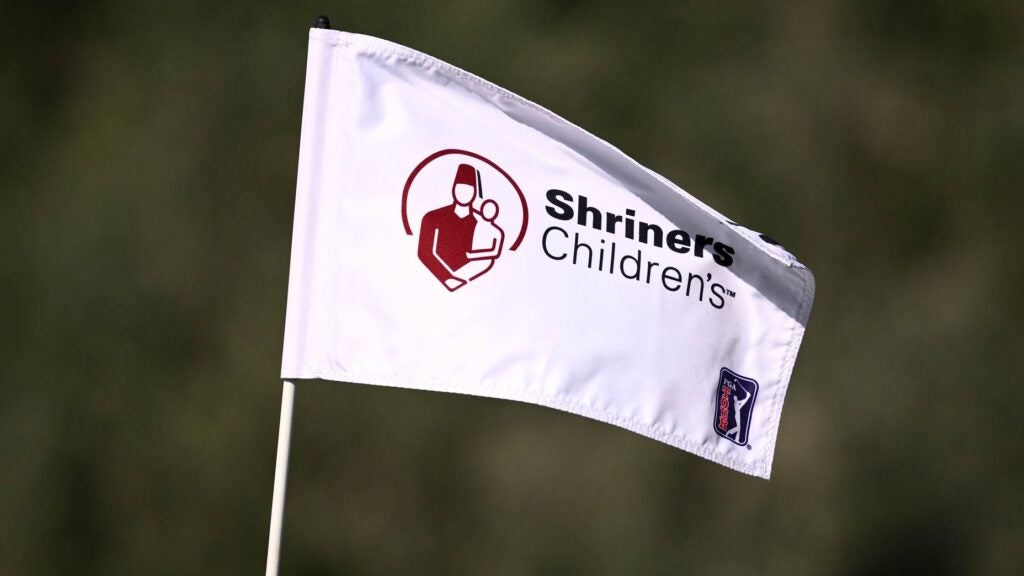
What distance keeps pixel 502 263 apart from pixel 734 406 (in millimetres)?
862

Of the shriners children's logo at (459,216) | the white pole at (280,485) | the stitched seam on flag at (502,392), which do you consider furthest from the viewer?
the shriners children's logo at (459,216)

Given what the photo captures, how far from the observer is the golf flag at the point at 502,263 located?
11.9ft

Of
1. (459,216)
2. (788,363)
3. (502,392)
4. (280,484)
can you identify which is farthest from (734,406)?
(280,484)

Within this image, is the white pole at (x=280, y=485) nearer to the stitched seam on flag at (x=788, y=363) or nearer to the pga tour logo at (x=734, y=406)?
the pga tour logo at (x=734, y=406)

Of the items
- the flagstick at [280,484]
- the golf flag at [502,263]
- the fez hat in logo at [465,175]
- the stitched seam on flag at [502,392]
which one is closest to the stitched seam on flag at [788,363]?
the golf flag at [502,263]

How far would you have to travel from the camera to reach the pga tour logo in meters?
4.13

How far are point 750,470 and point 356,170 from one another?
145 centimetres

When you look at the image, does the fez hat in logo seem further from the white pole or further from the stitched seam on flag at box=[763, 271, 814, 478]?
the stitched seam on flag at box=[763, 271, 814, 478]

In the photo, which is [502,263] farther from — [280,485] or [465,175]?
[280,485]

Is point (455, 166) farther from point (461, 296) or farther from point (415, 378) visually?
point (415, 378)

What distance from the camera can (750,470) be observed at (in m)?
4.18

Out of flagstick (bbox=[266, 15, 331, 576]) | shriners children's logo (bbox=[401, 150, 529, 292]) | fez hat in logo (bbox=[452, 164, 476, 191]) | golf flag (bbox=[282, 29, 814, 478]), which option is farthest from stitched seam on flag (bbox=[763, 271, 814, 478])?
flagstick (bbox=[266, 15, 331, 576])

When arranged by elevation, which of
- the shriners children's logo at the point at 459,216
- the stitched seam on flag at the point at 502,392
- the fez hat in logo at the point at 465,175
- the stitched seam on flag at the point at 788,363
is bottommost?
the stitched seam on flag at the point at 502,392

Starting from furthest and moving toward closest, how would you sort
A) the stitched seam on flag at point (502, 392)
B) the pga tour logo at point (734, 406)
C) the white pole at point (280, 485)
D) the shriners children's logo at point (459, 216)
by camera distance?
the pga tour logo at point (734, 406), the shriners children's logo at point (459, 216), the stitched seam on flag at point (502, 392), the white pole at point (280, 485)
